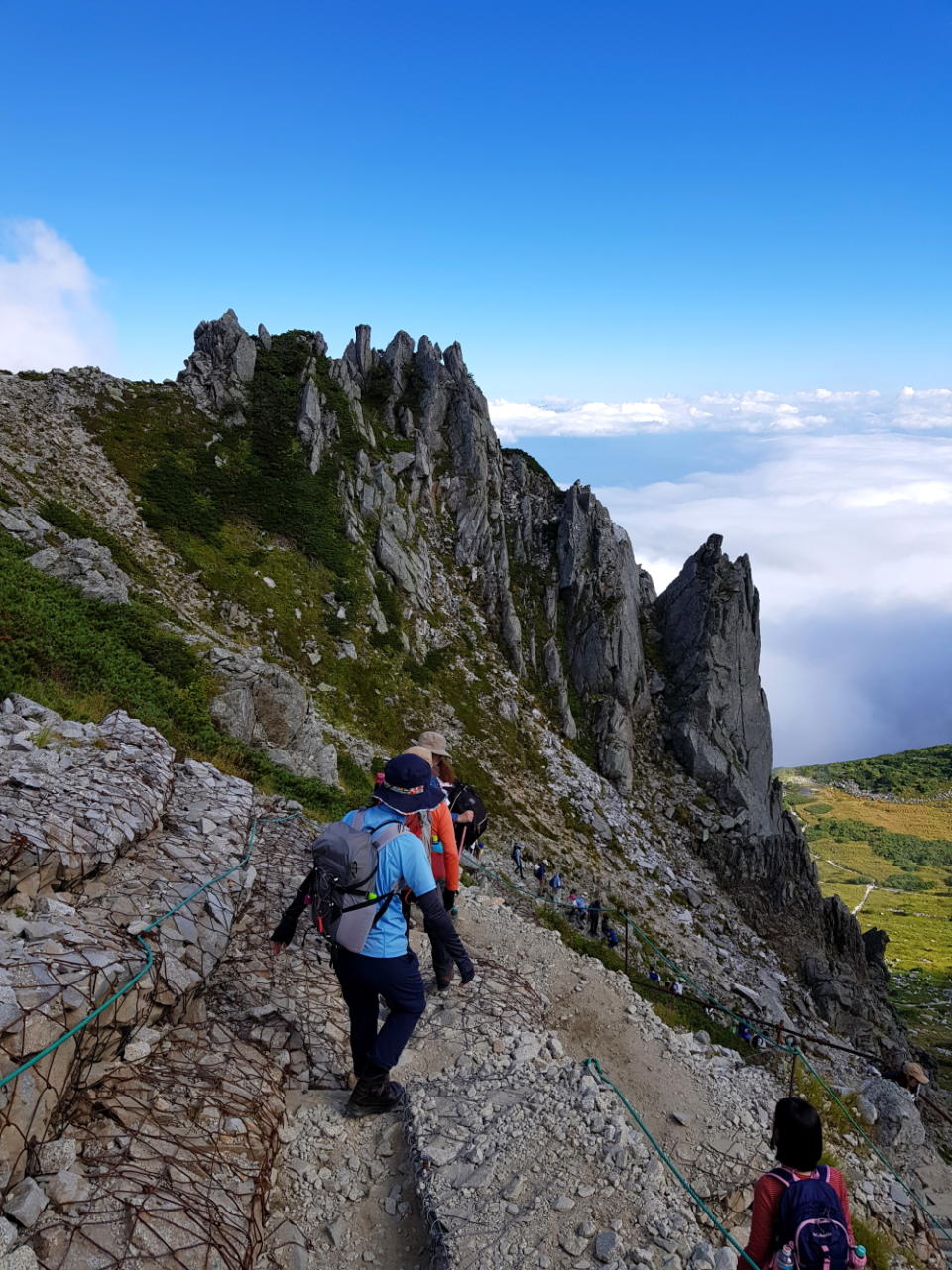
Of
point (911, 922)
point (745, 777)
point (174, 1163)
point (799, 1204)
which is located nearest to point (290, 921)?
point (174, 1163)

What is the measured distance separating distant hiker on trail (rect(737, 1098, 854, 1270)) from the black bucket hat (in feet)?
11.4

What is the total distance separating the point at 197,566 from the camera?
117ft

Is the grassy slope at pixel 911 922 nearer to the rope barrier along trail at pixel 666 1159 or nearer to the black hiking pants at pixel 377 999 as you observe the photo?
the rope barrier along trail at pixel 666 1159

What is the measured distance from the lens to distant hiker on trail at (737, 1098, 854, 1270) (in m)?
4.09

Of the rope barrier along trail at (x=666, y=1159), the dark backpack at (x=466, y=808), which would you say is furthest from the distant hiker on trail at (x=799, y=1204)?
the dark backpack at (x=466, y=808)

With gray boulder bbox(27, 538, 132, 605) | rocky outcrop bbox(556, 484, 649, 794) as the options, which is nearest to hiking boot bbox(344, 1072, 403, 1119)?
gray boulder bbox(27, 538, 132, 605)

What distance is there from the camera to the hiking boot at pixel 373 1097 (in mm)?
6512

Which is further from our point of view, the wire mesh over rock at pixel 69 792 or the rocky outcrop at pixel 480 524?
the rocky outcrop at pixel 480 524

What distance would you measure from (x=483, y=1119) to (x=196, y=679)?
15438 mm

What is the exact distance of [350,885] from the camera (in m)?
5.68

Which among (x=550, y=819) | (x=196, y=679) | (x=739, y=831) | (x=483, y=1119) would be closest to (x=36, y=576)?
(x=196, y=679)

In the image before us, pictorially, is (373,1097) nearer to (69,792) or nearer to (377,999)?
(377,999)

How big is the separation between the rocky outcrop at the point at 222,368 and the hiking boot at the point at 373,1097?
47966 millimetres

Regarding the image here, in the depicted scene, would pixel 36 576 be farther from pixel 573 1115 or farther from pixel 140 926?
pixel 573 1115
